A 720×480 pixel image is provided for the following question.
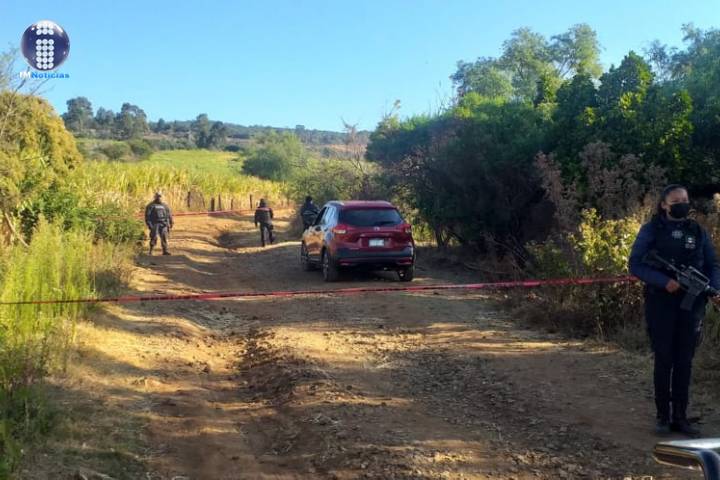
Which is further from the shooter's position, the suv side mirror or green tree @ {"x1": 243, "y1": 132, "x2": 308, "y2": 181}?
green tree @ {"x1": 243, "y1": 132, "x2": 308, "y2": 181}

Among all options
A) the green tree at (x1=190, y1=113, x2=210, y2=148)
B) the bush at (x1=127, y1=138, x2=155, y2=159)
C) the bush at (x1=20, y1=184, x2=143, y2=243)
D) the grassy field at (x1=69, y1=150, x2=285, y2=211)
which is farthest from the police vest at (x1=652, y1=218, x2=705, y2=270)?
the green tree at (x1=190, y1=113, x2=210, y2=148)

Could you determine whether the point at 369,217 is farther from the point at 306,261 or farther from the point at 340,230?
the point at 306,261

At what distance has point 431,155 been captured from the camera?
17.3m

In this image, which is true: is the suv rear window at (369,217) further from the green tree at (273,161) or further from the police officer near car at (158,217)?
the green tree at (273,161)

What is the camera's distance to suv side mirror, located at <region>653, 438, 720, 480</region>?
182cm

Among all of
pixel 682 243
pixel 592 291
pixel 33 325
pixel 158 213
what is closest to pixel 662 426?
pixel 682 243

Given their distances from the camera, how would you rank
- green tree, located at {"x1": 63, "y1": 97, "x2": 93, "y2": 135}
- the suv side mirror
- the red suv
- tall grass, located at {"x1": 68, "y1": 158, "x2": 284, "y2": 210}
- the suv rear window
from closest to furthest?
the suv side mirror → the red suv → the suv rear window → tall grass, located at {"x1": 68, "y1": 158, "x2": 284, "y2": 210} → green tree, located at {"x1": 63, "y1": 97, "x2": 93, "y2": 135}

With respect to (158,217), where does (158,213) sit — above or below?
above

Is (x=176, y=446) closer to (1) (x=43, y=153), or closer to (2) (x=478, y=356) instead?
(2) (x=478, y=356)

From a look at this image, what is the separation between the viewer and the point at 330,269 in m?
14.0

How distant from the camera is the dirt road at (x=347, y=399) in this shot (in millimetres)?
4977

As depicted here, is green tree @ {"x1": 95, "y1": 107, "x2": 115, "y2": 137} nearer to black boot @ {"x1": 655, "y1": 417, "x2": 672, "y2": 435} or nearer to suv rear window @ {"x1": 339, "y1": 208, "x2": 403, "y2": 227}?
suv rear window @ {"x1": 339, "y1": 208, "x2": 403, "y2": 227}

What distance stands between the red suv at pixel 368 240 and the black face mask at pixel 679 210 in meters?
8.40

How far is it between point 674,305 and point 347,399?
9.30 ft
